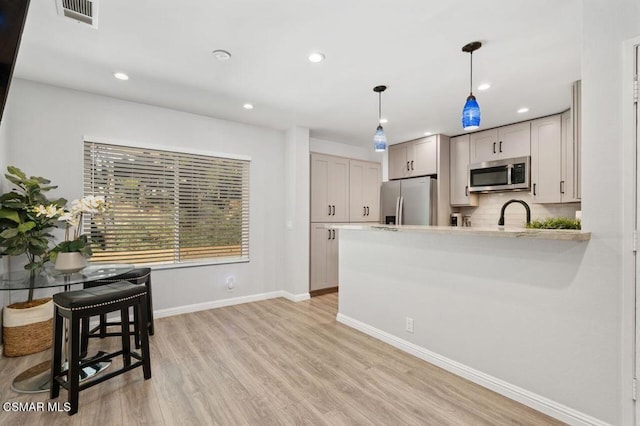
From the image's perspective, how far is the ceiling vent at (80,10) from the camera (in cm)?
184

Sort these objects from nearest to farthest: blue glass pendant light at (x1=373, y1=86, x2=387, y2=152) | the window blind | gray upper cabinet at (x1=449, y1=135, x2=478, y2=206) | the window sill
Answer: blue glass pendant light at (x1=373, y1=86, x2=387, y2=152)
the window blind
the window sill
gray upper cabinet at (x1=449, y1=135, x2=478, y2=206)

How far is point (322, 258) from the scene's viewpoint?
4.97 meters

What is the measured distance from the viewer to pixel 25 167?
9.88 feet

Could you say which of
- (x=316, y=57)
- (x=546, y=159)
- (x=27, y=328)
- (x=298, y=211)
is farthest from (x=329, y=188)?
(x=27, y=328)

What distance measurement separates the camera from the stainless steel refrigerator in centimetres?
490

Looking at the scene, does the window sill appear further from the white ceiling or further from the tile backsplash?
the tile backsplash

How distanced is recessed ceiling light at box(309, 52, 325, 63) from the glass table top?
2.33 meters

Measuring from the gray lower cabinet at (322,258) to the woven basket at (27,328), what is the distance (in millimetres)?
3087

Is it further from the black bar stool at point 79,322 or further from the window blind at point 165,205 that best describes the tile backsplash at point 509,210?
the black bar stool at point 79,322

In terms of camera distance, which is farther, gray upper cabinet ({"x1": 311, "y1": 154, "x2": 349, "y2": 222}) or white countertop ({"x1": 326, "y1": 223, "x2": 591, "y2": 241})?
gray upper cabinet ({"x1": 311, "y1": 154, "x2": 349, "y2": 222})

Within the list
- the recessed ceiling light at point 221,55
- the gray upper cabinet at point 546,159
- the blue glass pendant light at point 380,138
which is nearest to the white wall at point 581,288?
the blue glass pendant light at point 380,138

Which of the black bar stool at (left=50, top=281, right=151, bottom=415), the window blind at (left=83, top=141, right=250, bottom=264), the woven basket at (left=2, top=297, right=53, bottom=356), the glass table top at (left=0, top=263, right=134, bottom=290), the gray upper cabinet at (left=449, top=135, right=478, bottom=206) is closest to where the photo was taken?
the black bar stool at (left=50, top=281, right=151, bottom=415)

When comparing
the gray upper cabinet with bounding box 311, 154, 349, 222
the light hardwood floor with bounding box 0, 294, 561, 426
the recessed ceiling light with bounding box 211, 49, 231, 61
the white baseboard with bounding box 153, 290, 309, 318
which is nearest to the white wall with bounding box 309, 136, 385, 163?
the gray upper cabinet with bounding box 311, 154, 349, 222

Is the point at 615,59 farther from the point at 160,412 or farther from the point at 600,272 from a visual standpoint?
the point at 160,412
